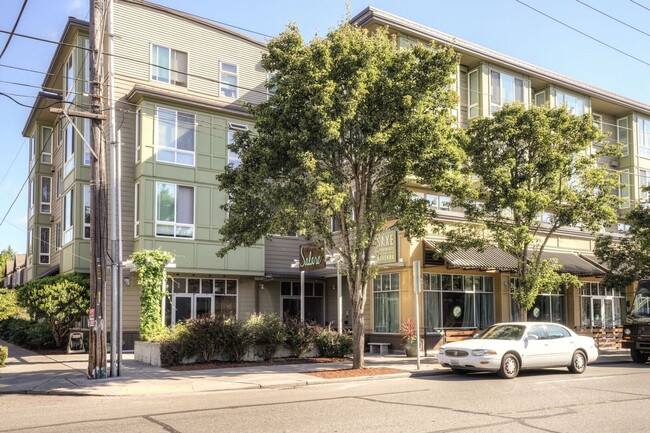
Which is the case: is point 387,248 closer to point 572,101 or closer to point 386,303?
point 386,303

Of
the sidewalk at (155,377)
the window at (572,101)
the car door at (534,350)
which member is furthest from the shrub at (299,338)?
the window at (572,101)

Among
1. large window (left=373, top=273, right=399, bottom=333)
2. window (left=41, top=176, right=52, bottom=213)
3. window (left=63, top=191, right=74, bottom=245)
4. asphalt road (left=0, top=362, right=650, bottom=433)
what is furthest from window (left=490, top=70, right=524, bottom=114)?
window (left=41, top=176, right=52, bottom=213)

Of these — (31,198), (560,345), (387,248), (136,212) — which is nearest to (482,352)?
(560,345)

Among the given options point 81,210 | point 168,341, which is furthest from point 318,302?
point 168,341

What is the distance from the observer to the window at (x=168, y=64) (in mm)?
27594

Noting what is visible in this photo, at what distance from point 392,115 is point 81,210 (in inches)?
614

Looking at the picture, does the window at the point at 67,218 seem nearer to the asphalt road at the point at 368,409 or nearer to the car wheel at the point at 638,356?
the asphalt road at the point at 368,409

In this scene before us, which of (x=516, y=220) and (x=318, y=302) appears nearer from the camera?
(x=516, y=220)

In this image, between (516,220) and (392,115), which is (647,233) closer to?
(516,220)

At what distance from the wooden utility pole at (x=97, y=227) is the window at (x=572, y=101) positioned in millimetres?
25488

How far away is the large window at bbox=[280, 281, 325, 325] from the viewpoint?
3055cm

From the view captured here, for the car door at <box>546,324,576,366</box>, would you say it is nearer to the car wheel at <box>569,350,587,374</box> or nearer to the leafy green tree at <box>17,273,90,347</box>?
the car wheel at <box>569,350,587,374</box>

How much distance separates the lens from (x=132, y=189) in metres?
26.4

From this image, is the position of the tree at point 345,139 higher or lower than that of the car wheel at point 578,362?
higher
